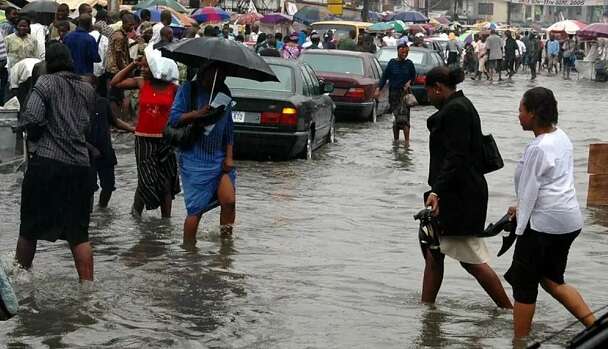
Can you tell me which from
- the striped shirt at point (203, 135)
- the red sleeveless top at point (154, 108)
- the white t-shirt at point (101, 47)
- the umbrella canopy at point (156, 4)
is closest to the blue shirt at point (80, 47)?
the white t-shirt at point (101, 47)

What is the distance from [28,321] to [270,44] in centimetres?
2027

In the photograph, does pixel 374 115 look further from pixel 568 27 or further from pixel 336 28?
pixel 568 27

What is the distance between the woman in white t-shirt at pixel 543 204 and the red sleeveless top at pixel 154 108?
4.86 metres

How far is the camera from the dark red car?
77.4 feet

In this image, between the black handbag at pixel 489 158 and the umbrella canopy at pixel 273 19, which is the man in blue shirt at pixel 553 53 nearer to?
the umbrella canopy at pixel 273 19

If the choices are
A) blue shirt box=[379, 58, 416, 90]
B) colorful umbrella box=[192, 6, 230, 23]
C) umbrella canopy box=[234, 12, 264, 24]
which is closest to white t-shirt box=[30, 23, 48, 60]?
blue shirt box=[379, 58, 416, 90]

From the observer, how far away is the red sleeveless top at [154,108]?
11742 mm

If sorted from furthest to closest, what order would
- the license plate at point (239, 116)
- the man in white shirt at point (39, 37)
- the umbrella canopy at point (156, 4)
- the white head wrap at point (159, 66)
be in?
the umbrella canopy at point (156, 4)
the man in white shirt at point (39, 37)
the license plate at point (239, 116)
the white head wrap at point (159, 66)

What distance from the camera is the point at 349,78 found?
77.1 feet

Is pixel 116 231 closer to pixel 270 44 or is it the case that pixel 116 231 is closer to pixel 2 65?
pixel 2 65

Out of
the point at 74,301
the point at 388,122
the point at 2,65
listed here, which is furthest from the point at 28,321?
the point at 388,122

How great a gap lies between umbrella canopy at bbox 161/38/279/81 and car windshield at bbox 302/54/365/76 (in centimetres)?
1261

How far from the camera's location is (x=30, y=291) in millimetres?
8930

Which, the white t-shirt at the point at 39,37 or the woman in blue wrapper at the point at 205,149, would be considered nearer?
the woman in blue wrapper at the point at 205,149
